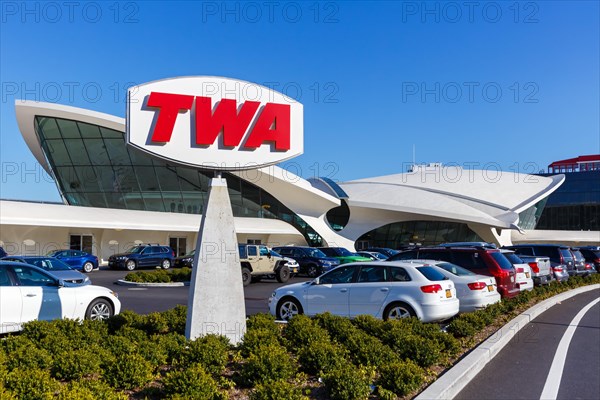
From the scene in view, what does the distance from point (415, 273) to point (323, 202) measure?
40677mm

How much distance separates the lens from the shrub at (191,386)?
5.78 m

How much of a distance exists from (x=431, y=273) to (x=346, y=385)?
6.05 metres

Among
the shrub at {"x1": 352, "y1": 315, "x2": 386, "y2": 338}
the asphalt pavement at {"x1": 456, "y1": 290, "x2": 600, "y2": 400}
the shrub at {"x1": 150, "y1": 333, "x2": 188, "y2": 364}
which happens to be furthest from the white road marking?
the shrub at {"x1": 150, "y1": 333, "x2": 188, "y2": 364}

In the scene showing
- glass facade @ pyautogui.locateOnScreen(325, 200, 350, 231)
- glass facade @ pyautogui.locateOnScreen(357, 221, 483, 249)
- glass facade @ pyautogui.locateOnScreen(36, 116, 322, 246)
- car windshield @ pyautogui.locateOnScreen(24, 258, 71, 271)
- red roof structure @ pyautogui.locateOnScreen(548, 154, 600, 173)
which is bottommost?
car windshield @ pyautogui.locateOnScreen(24, 258, 71, 271)

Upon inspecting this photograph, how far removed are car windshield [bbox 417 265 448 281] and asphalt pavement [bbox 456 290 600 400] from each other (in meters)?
1.88

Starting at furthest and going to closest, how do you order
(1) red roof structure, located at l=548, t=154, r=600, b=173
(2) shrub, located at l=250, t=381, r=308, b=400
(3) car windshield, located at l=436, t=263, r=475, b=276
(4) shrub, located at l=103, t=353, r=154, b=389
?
(1) red roof structure, located at l=548, t=154, r=600, b=173 < (3) car windshield, located at l=436, t=263, r=475, b=276 < (4) shrub, located at l=103, t=353, r=154, b=389 < (2) shrub, located at l=250, t=381, r=308, b=400

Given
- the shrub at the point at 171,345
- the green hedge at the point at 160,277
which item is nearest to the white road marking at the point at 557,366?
the shrub at the point at 171,345

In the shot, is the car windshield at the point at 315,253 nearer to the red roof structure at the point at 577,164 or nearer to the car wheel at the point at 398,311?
the car wheel at the point at 398,311

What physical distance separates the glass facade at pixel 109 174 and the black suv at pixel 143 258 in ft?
38.6

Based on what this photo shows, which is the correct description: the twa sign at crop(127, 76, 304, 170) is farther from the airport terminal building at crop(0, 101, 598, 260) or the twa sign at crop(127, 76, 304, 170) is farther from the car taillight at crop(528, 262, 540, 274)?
the airport terminal building at crop(0, 101, 598, 260)

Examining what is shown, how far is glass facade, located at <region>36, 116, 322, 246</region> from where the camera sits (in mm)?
43062

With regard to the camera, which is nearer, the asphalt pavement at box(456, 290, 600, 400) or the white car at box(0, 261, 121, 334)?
the asphalt pavement at box(456, 290, 600, 400)

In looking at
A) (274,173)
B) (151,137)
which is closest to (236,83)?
Answer: (151,137)

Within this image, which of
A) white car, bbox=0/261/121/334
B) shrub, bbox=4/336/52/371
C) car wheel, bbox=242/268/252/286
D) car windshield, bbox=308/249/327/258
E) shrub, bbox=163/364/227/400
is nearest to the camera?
shrub, bbox=163/364/227/400
